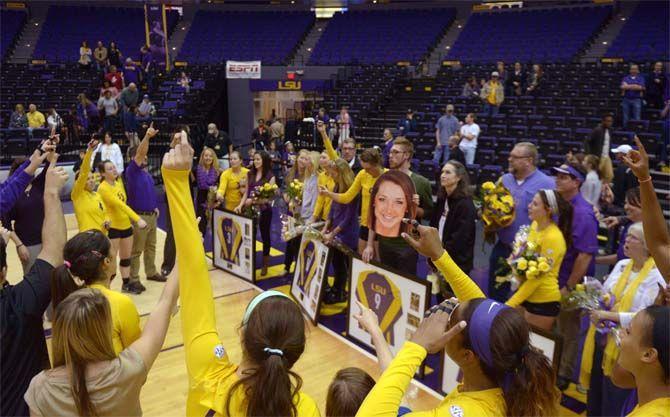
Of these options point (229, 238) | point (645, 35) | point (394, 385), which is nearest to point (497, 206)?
point (394, 385)

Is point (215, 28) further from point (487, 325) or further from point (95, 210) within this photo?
point (487, 325)

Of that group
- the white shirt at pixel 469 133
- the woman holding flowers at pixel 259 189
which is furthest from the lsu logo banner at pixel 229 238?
the white shirt at pixel 469 133

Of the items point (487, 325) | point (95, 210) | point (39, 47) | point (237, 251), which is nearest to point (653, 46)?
point (237, 251)

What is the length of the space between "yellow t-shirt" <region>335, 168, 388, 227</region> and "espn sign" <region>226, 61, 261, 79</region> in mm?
14459

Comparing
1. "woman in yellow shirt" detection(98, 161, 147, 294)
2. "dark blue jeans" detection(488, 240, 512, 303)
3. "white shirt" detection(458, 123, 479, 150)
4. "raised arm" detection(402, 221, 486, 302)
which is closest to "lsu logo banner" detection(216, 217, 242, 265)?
"woman in yellow shirt" detection(98, 161, 147, 294)

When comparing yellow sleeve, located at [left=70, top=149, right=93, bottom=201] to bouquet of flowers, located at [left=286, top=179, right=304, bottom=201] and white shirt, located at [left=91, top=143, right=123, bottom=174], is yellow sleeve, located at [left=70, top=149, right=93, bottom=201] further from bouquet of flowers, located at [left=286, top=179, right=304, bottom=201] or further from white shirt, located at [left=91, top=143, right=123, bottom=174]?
white shirt, located at [left=91, top=143, right=123, bottom=174]

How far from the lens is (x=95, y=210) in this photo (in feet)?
17.4

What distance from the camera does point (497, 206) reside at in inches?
177

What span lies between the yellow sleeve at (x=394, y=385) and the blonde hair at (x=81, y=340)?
859 millimetres

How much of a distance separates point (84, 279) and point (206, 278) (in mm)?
1064

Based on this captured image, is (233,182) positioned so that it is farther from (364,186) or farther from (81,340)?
(81,340)

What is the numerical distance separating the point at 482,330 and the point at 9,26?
94.6ft

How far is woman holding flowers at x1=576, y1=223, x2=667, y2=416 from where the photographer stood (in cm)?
324

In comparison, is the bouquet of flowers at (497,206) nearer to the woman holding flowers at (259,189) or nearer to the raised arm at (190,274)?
the woman holding flowers at (259,189)
